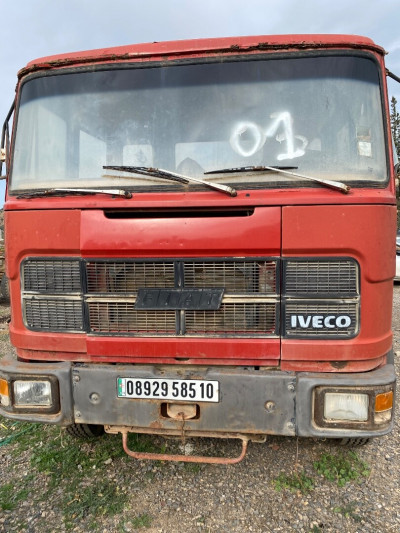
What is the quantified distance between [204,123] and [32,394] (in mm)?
1977

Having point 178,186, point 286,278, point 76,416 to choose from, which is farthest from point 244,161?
point 76,416

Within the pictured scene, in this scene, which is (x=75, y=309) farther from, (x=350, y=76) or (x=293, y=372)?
(x=350, y=76)

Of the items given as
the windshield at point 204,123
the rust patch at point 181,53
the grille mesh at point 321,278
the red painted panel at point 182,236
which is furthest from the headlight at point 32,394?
the rust patch at point 181,53

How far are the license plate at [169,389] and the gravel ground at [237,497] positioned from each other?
Result: 761 millimetres

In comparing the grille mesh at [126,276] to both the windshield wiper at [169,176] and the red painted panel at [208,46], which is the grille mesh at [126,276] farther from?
the red painted panel at [208,46]

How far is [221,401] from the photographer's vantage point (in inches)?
92.1

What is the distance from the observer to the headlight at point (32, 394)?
2504 millimetres

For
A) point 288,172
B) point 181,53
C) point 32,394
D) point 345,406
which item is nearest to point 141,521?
point 32,394

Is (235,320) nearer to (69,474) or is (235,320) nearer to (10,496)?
(69,474)

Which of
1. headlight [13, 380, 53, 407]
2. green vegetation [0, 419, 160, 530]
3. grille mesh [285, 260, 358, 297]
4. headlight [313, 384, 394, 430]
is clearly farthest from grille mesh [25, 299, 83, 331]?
headlight [313, 384, 394, 430]

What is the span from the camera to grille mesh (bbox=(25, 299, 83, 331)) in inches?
98.7

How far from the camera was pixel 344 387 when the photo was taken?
7.40ft

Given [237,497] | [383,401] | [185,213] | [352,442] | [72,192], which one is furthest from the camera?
[352,442]

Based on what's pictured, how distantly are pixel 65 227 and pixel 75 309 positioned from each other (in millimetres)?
500
